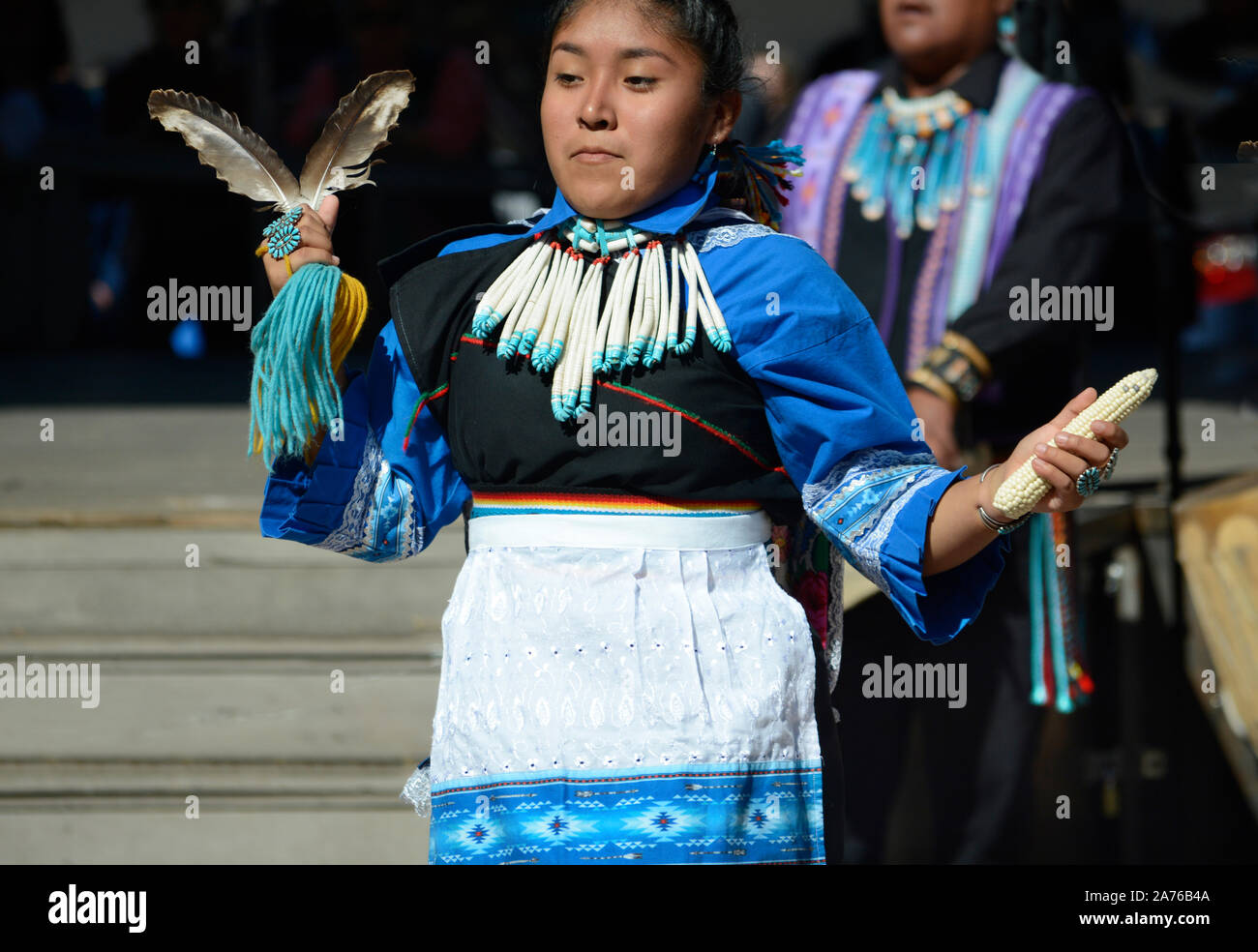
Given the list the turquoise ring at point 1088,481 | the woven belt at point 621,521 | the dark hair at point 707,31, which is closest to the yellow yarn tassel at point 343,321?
the woven belt at point 621,521

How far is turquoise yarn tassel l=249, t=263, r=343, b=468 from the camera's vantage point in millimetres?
1819

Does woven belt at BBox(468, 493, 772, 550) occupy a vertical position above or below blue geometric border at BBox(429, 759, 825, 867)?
above

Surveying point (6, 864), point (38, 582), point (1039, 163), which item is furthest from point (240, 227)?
point (1039, 163)

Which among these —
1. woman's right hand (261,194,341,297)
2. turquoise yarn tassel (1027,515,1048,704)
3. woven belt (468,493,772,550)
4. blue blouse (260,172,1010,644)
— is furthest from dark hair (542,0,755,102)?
turquoise yarn tassel (1027,515,1048,704)

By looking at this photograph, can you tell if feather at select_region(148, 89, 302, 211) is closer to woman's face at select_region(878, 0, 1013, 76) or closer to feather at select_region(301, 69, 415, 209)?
feather at select_region(301, 69, 415, 209)

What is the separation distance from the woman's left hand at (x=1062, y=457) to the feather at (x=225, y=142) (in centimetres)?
96

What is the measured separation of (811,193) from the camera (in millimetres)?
3365

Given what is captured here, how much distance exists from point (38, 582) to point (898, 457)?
272 centimetres

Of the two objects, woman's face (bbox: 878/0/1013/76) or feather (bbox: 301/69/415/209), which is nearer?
feather (bbox: 301/69/415/209)

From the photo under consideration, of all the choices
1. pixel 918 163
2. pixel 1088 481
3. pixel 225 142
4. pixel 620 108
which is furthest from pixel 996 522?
pixel 918 163

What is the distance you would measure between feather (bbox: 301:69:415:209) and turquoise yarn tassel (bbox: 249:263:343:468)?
0.42 feet

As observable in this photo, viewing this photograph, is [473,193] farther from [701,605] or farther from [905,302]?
[701,605]

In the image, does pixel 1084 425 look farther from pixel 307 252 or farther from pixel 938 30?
pixel 938 30

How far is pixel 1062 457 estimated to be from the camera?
5.35ft
